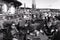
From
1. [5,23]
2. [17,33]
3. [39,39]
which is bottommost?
[39,39]

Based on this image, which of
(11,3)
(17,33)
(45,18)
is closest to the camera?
(17,33)

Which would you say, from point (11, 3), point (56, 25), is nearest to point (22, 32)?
point (56, 25)

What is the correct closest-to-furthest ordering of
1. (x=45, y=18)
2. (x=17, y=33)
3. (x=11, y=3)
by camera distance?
(x=17, y=33), (x=45, y=18), (x=11, y=3)

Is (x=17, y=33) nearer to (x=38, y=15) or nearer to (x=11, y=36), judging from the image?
(x=11, y=36)

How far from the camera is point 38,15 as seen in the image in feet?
8.98

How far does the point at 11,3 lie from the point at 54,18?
21714mm

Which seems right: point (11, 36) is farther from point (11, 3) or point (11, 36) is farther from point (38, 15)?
point (11, 3)

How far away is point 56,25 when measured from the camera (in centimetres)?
258

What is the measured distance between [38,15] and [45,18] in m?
0.19

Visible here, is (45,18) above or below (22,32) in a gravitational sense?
above

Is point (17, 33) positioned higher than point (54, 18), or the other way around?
point (54, 18)

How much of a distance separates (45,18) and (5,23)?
910mm

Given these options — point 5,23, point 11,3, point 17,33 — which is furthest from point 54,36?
point 11,3

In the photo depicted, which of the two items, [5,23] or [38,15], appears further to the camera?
[38,15]
